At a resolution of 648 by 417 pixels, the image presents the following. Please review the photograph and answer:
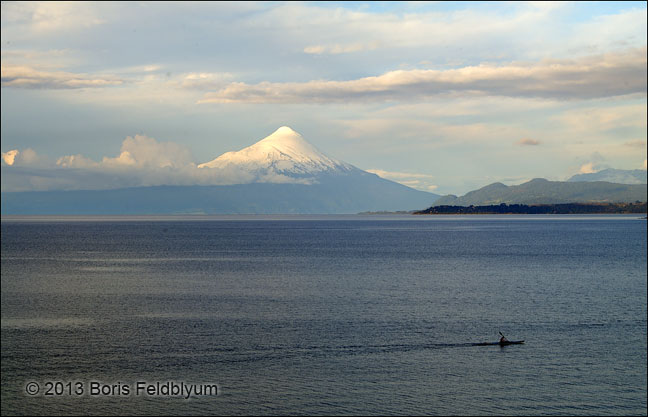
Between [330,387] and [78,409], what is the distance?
18887 mm

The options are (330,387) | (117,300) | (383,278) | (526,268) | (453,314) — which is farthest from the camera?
(526,268)

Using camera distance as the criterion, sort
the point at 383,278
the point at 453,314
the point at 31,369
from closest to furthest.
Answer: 1. the point at 31,369
2. the point at 453,314
3. the point at 383,278

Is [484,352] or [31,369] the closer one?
[31,369]

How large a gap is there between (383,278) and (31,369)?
239 feet

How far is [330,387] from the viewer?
50438 millimetres

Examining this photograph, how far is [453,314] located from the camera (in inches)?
3157

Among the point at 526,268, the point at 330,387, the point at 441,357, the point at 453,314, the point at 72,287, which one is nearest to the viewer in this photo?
the point at 330,387

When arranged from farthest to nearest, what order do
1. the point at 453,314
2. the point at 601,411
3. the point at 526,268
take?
the point at 526,268, the point at 453,314, the point at 601,411

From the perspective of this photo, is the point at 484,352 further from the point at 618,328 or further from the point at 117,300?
the point at 117,300

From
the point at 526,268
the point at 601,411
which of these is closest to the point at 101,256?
the point at 526,268

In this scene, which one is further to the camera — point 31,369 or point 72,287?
point 72,287

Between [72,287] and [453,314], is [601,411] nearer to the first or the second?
[453,314]

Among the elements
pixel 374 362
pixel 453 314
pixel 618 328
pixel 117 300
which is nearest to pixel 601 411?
pixel 374 362

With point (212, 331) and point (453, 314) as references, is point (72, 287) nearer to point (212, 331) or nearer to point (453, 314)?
point (212, 331)
